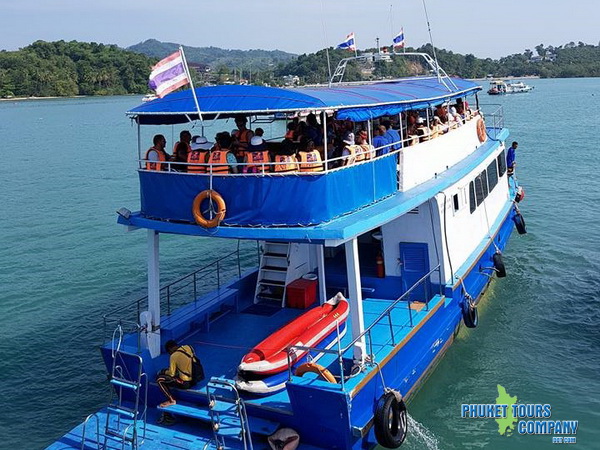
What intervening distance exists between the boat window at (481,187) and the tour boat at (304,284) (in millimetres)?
1208

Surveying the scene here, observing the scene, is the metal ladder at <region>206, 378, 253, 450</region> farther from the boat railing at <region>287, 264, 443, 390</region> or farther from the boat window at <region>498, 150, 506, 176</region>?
the boat window at <region>498, 150, 506, 176</region>

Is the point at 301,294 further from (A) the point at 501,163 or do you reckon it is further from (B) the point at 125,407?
(A) the point at 501,163

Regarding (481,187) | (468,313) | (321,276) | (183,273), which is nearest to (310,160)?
(321,276)

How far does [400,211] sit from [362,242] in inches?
164

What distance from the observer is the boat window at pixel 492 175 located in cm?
1566

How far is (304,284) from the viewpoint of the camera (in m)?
11.5

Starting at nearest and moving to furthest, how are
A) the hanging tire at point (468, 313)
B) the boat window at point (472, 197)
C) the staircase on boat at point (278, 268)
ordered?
the staircase on boat at point (278, 268)
the hanging tire at point (468, 313)
the boat window at point (472, 197)

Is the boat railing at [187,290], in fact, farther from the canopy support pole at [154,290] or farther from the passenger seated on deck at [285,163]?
the passenger seated on deck at [285,163]

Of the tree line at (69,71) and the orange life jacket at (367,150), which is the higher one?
the tree line at (69,71)

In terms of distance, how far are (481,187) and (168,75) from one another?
8546 millimetres

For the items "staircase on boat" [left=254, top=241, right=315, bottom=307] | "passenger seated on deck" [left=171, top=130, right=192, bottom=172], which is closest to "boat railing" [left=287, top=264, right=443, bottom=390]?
"staircase on boat" [left=254, top=241, right=315, bottom=307]

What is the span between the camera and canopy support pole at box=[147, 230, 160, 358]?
950 cm

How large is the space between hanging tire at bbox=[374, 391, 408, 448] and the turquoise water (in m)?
1.29

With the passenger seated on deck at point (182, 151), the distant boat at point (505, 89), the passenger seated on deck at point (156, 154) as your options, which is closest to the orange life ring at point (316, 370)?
the passenger seated on deck at point (182, 151)
